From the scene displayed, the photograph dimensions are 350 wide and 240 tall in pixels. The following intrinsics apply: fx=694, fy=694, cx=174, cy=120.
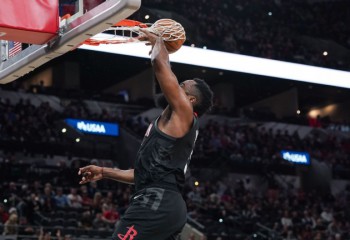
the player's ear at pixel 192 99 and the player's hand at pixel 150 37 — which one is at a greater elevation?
the player's hand at pixel 150 37

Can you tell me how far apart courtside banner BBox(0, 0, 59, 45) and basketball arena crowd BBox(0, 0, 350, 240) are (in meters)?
7.12

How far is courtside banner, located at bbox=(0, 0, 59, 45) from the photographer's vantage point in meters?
5.52

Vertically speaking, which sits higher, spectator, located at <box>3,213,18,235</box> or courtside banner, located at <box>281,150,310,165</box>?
spectator, located at <box>3,213,18,235</box>

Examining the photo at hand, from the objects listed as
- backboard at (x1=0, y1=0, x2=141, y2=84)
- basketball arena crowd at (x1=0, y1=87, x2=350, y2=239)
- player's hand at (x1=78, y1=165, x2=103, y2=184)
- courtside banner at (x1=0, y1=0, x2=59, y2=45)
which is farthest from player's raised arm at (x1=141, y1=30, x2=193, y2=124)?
basketball arena crowd at (x1=0, y1=87, x2=350, y2=239)

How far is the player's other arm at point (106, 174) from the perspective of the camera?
4.76m

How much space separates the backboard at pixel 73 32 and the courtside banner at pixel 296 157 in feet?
68.9

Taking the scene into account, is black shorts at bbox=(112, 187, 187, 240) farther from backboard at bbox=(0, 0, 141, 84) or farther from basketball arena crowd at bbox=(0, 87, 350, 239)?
basketball arena crowd at bbox=(0, 87, 350, 239)

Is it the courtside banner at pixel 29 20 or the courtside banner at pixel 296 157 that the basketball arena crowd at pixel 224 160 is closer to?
the courtside banner at pixel 296 157


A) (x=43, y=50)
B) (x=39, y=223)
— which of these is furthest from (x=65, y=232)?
(x=43, y=50)

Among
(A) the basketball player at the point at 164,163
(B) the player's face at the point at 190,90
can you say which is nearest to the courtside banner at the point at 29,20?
(A) the basketball player at the point at 164,163

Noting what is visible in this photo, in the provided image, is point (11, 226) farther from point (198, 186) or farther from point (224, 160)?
point (224, 160)

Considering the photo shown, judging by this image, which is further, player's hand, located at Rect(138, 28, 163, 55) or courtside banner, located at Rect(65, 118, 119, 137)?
courtside banner, located at Rect(65, 118, 119, 137)

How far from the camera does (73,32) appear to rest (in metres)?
5.38

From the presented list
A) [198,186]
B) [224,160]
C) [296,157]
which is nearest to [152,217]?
[198,186]
